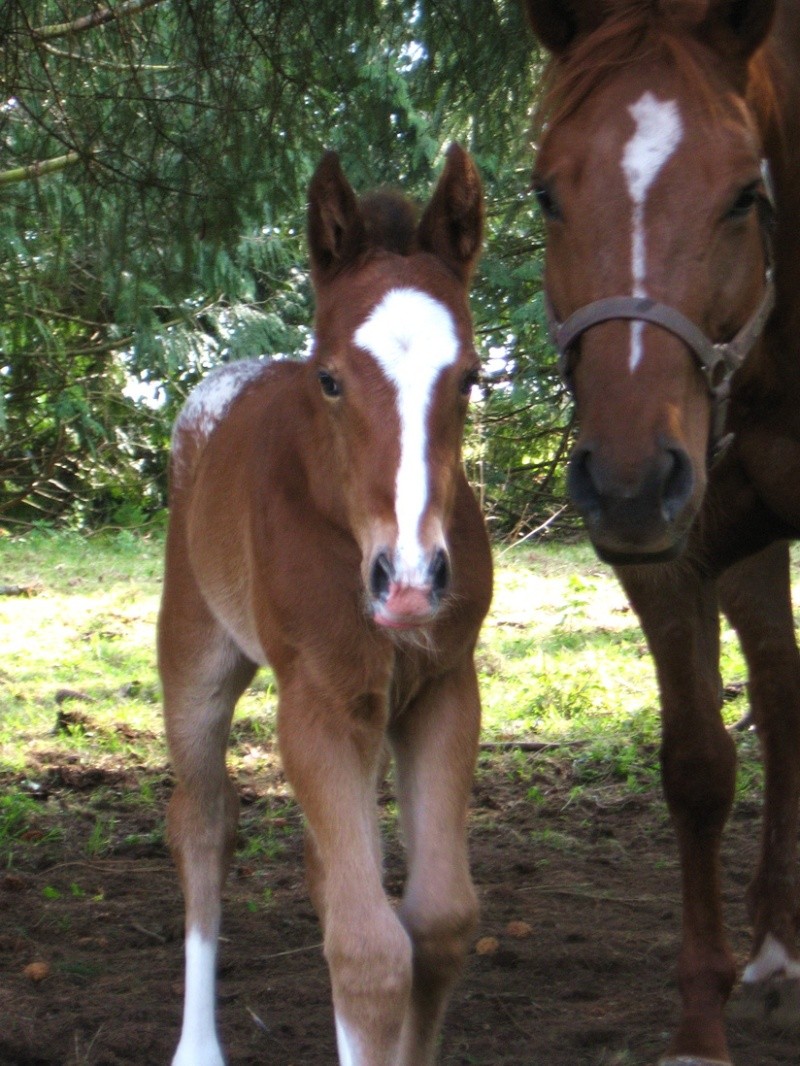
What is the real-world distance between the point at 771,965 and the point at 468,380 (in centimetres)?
191

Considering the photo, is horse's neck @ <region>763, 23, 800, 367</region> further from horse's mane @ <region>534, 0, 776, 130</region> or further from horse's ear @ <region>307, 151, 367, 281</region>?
horse's ear @ <region>307, 151, 367, 281</region>

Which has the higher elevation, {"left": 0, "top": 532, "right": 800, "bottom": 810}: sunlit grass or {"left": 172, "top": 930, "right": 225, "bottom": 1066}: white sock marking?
{"left": 0, "top": 532, "right": 800, "bottom": 810}: sunlit grass

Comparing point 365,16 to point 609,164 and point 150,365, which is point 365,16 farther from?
point 150,365

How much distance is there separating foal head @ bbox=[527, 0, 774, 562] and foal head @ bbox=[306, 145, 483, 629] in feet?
0.71

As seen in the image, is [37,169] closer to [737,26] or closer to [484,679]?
[737,26]

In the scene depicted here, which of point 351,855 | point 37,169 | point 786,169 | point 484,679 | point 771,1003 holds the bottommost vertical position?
point 771,1003

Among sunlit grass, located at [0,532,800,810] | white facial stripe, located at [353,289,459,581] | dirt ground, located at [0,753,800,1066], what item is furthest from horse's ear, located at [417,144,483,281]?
sunlit grass, located at [0,532,800,810]

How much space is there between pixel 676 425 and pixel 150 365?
7692 mm

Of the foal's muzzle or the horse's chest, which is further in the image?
the horse's chest

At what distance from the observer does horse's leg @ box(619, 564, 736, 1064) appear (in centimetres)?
339

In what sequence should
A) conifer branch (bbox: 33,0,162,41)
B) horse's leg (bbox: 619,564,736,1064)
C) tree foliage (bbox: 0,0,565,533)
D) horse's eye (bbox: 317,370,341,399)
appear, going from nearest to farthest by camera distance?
horse's eye (bbox: 317,370,341,399), horse's leg (bbox: 619,564,736,1064), conifer branch (bbox: 33,0,162,41), tree foliage (bbox: 0,0,565,533)

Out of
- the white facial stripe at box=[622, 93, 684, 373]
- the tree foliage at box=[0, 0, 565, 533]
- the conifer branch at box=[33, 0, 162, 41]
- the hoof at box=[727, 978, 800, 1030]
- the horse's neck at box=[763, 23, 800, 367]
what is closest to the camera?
the white facial stripe at box=[622, 93, 684, 373]

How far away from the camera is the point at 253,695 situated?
631cm

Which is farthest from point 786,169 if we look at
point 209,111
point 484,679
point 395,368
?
point 484,679
